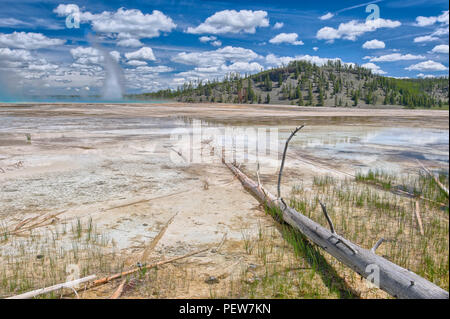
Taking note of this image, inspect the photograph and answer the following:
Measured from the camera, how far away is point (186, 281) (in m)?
4.09

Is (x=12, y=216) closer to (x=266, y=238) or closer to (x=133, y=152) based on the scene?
(x=266, y=238)

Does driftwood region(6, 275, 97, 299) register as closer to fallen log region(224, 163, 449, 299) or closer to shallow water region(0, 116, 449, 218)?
fallen log region(224, 163, 449, 299)

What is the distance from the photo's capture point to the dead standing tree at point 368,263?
2.53 m

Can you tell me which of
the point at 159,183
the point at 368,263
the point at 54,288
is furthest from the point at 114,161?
the point at 368,263

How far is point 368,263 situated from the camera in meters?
3.33

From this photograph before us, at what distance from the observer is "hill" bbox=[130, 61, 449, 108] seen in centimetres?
12585

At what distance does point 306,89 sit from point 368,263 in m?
147

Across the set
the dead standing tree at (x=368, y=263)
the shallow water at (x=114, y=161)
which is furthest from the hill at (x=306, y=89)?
the dead standing tree at (x=368, y=263)

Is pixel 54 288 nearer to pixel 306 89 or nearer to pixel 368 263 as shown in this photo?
pixel 368 263

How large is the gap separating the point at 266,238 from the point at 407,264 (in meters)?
2.05

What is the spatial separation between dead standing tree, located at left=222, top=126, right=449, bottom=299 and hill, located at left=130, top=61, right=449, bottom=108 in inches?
4379

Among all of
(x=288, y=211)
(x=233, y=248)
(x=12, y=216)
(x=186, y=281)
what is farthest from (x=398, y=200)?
(x=12, y=216)

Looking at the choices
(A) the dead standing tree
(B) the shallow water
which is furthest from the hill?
(A) the dead standing tree
